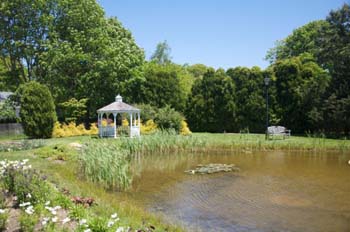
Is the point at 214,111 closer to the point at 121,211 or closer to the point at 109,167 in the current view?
the point at 109,167

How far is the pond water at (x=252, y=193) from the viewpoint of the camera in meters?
6.61

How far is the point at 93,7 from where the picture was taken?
23.3m

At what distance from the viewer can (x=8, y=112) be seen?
Result: 2331 centimetres

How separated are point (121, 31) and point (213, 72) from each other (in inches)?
301

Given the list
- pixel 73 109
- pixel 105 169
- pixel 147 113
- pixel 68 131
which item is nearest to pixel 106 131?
pixel 68 131

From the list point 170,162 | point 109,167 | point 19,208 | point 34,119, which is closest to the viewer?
point 19,208

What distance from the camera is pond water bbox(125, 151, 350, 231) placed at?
661cm

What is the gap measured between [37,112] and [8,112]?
6549 millimetres

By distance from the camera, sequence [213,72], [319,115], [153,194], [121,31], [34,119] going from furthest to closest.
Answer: [121,31] → [213,72] → [319,115] → [34,119] → [153,194]

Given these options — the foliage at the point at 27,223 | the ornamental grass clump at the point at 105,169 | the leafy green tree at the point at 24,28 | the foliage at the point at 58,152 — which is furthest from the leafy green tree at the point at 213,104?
the foliage at the point at 27,223

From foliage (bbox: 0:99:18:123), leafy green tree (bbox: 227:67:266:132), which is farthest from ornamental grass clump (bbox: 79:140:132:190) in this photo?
foliage (bbox: 0:99:18:123)

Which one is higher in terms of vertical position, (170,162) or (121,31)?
(121,31)

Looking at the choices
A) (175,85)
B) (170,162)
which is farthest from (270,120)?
(170,162)

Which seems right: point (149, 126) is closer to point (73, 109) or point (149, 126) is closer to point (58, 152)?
point (73, 109)
